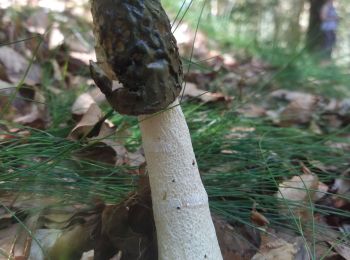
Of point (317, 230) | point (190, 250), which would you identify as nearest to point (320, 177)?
point (317, 230)

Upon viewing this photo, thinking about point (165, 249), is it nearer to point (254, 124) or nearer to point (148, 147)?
point (148, 147)

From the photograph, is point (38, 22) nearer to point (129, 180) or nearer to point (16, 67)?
point (16, 67)

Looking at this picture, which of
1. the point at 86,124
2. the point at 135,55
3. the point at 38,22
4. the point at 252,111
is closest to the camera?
the point at 135,55

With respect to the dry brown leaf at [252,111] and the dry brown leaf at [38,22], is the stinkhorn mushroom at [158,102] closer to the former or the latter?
the dry brown leaf at [252,111]

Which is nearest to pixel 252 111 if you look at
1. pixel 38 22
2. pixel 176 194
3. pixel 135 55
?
pixel 176 194

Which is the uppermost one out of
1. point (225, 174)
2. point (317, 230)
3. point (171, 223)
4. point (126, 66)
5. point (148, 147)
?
point (126, 66)

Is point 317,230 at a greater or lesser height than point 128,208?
lesser
